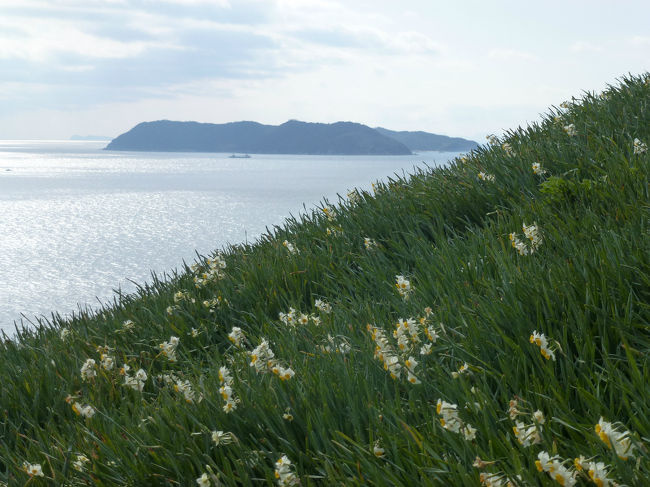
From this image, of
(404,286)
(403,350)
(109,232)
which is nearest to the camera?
(403,350)

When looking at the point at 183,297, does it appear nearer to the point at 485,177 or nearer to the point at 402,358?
the point at 402,358

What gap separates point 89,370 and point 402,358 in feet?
8.61

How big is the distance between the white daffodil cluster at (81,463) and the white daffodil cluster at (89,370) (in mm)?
1293

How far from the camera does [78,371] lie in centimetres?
475

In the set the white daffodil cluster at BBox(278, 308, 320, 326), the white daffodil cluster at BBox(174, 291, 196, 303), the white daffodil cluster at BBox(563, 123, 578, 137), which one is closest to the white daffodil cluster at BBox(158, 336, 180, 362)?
the white daffodil cluster at BBox(278, 308, 320, 326)

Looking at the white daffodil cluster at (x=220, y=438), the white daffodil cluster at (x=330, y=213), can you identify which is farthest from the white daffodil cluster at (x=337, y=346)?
the white daffodil cluster at (x=330, y=213)

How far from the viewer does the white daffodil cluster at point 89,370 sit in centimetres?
424

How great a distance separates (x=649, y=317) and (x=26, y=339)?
21.6ft

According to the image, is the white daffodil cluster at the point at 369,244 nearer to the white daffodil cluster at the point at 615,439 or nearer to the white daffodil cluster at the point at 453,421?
the white daffodil cluster at the point at 453,421

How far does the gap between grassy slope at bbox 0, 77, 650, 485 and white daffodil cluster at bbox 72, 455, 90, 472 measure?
1.4 inches

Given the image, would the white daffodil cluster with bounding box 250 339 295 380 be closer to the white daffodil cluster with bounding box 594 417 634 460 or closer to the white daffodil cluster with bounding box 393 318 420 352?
the white daffodil cluster with bounding box 393 318 420 352

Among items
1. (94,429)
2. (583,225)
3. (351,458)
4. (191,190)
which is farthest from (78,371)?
(191,190)

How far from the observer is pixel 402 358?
2904mm

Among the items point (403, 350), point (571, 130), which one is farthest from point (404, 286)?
point (571, 130)
